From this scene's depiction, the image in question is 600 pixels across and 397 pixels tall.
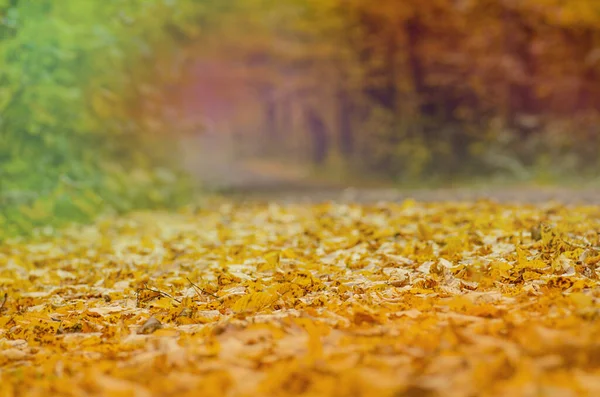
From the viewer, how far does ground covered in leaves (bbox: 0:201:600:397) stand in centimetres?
219

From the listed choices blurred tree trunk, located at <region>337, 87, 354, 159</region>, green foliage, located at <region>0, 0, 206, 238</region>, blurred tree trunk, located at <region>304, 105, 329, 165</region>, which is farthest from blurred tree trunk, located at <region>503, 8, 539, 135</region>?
green foliage, located at <region>0, 0, 206, 238</region>

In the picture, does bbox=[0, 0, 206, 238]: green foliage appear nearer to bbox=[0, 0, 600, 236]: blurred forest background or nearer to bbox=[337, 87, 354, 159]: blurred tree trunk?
bbox=[0, 0, 600, 236]: blurred forest background

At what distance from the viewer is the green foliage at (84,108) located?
7586mm

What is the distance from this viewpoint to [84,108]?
8914 millimetres

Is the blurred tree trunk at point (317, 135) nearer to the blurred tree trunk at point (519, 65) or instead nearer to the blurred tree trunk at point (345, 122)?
the blurred tree trunk at point (345, 122)

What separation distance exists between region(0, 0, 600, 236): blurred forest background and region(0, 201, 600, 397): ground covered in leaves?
223 cm

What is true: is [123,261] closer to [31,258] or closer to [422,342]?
[31,258]

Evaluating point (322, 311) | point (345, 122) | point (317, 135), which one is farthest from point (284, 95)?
point (322, 311)

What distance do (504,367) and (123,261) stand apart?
155 inches

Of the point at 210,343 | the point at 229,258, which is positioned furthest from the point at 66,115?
the point at 210,343

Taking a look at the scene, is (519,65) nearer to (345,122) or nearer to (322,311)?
(345,122)

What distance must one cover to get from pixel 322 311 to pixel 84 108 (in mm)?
6569

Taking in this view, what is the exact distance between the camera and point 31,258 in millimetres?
6078

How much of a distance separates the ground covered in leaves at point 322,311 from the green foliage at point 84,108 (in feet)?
5.86
